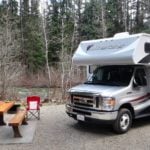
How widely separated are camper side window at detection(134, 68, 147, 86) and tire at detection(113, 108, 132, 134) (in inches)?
38.4

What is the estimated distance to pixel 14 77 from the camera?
17312 mm

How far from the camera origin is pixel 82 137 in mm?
8727

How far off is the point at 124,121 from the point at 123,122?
4 centimetres

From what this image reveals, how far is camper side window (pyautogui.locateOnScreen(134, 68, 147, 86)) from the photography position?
9622 mm

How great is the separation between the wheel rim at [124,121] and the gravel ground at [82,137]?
20cm

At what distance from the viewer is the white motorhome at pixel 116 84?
8.80 metres

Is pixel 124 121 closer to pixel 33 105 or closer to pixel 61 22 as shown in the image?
pixel 33 105

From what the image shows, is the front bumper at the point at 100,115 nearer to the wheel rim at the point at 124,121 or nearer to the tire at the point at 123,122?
the tire at the point at 123,122

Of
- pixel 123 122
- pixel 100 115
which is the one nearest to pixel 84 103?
pixel 100 115

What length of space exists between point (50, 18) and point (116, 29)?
9.04 metres

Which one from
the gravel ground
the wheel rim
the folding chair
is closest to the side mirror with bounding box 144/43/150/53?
the wheel rim

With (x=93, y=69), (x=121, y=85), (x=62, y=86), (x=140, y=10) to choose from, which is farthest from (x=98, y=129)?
(x=140, y=10)

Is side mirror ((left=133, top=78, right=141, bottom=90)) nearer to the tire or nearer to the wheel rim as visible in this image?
the tire

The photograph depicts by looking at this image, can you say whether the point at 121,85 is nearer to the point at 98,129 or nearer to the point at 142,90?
the point at 142,90
